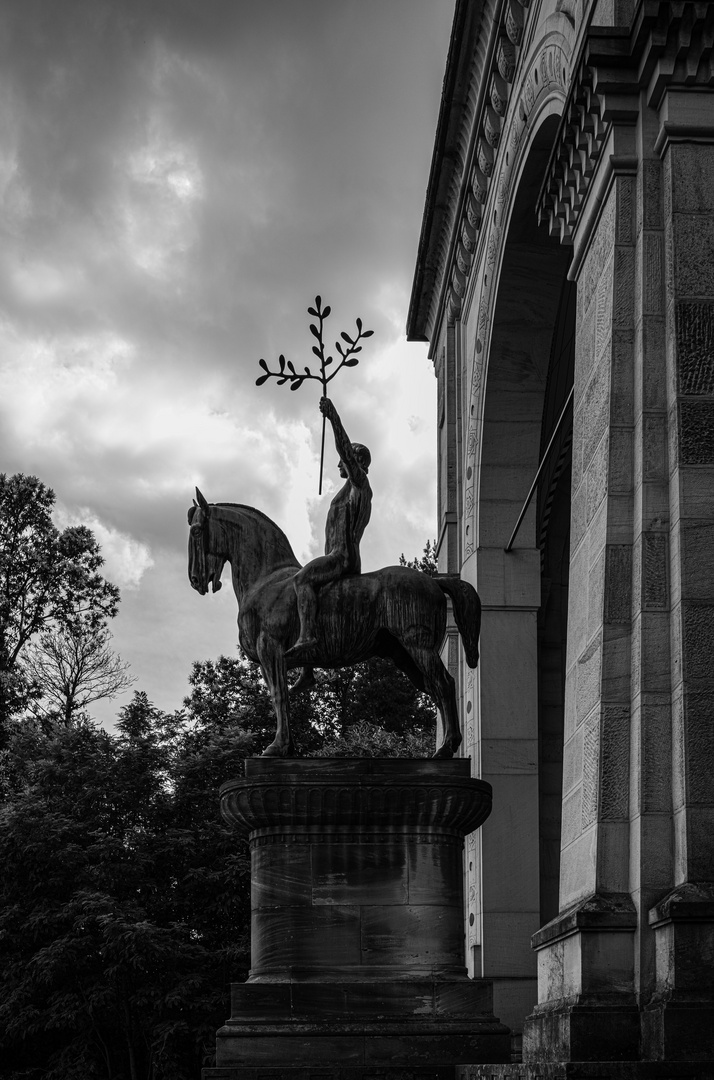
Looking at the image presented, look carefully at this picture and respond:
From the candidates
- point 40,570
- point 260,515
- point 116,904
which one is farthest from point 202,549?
point 40,570

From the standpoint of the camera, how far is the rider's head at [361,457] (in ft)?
44.8

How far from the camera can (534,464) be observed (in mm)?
21047

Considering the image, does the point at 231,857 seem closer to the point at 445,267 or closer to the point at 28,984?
the point at 28,984

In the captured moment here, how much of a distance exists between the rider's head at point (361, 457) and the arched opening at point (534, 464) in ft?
20.6

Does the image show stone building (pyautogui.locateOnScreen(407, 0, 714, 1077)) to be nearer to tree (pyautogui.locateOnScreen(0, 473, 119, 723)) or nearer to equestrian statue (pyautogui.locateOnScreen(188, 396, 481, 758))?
equestrian statue (pyautogui.locateOnScreen(188, 396, 481, 758))

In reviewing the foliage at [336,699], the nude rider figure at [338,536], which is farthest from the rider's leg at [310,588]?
the foliage at [336,699]

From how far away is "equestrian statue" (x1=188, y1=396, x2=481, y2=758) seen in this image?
43.4 ft

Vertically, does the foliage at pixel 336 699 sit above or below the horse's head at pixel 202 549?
above

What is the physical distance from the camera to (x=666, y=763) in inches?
393

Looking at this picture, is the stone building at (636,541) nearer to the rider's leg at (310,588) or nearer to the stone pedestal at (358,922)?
the stone pedestal at (358,922)

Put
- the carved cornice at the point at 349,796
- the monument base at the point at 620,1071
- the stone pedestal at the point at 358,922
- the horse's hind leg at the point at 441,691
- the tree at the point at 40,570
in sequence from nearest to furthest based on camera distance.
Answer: the monument base at the point at 620,1071 < the stone pedestal at the point at 358,922 < the carved cornice at the point at 349,796 < the horse's hind leg at the point at 441,691 < the tree at the point at 40,570

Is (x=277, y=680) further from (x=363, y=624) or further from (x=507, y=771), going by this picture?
(x=507, y=771)

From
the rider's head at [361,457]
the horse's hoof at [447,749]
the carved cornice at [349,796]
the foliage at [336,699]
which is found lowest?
the carved cornice at [349,796]

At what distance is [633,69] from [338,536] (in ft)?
15.2
